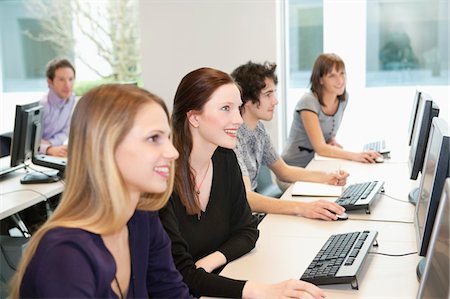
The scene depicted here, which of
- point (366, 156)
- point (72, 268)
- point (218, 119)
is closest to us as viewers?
point (72, 268)

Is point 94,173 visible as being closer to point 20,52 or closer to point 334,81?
point 334,81

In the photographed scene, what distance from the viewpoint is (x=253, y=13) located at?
445 cm

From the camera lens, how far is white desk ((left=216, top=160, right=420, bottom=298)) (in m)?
1.62

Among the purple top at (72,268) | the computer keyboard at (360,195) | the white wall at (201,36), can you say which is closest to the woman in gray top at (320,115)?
the white wall at (201,36)

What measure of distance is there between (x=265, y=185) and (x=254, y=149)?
0.45 meters

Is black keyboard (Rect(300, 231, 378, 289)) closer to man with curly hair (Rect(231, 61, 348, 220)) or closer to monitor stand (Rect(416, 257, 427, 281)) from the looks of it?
monitor stand (Rect(416, 257, 427, 281))

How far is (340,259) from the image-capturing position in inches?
68.2

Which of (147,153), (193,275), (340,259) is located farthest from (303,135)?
(147,153)

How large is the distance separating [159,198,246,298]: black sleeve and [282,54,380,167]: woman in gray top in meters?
2.01

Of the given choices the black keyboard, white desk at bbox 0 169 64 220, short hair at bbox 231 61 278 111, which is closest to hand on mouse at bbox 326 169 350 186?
short hair at bbox 231 61 278 111

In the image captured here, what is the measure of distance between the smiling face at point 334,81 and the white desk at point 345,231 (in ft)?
4.03

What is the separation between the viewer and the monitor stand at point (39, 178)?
3.22 meters

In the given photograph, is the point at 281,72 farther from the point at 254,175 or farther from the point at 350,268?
the point at 350,268

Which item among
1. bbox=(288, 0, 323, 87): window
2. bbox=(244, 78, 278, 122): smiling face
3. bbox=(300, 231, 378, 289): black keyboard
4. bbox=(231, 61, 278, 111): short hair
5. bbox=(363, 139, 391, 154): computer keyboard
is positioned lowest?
bbox=(363, 139, 391, 154): computer keyboard
